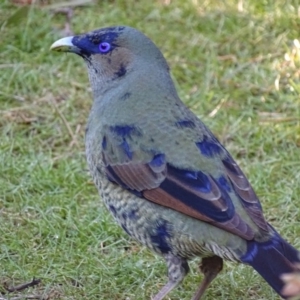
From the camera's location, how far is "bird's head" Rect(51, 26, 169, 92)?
5.51 metres

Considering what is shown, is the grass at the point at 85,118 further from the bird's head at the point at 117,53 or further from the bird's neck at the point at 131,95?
the bird's head at the point at 117,53

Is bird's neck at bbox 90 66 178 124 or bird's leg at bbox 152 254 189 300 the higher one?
bird's neck at bbox 90 66 178 124

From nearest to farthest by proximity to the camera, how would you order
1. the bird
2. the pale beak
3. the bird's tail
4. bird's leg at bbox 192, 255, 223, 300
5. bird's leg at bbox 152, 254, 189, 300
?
1. the bird's tail
2. the bird
3. bird's leg at bbox 152, 254, 189, 300
4. bird's leg at bbox 192, 255, 223, 300
5. the pale beak

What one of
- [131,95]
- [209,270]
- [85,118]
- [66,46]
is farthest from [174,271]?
[85,118]

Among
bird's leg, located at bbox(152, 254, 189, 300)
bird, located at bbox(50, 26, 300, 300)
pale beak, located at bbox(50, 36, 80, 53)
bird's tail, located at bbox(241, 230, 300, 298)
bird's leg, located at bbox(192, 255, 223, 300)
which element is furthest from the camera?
pale beak, located at bbox(50, 36, 80, 53)

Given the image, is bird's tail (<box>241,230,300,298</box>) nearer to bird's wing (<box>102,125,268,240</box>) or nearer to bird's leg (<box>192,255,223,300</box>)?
bird's wing (<box>102,125,268,240</box>)

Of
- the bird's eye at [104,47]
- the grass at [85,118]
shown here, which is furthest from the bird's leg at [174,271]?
the bird's eye at [104,47]

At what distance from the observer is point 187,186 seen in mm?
4754

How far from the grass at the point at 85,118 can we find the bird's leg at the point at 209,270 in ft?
0.65

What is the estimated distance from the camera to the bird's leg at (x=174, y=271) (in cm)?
498

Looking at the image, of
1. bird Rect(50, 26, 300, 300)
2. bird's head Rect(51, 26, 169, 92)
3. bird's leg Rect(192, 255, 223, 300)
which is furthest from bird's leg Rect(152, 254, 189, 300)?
bird's head Rect(51, 26, 169, 92)

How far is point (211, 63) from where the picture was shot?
809 cm

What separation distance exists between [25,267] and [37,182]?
1.05 m

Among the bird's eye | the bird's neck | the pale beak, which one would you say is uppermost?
the bird's eye
